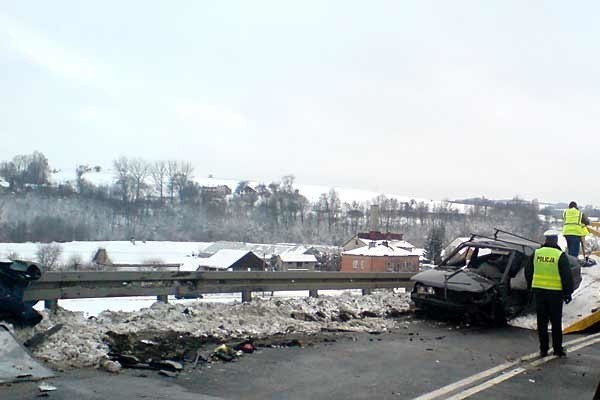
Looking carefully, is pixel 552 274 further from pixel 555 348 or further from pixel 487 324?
pixel 487 324

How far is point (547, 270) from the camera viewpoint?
28.7 feet

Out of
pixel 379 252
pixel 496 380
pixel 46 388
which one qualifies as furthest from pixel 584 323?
pixel 379 252

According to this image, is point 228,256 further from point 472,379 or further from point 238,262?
point 472,379

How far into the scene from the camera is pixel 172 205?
103188 mm

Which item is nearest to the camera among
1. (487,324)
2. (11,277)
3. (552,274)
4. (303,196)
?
(11,277)

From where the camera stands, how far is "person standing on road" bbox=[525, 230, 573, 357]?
336 inches

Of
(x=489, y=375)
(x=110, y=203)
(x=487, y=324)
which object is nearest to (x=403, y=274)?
(x=487, y=324)

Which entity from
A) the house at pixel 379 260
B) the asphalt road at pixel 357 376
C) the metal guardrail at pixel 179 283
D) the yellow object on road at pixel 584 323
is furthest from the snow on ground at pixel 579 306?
the house at pixel 379 260

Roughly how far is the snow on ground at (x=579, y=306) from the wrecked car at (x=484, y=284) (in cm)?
19

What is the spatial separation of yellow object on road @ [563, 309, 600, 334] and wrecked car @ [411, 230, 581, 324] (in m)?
0.89

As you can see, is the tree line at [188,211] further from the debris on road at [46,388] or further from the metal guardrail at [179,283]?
the debris on road at [46,388]

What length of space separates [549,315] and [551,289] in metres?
0.35

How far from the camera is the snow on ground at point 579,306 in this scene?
11.2 m

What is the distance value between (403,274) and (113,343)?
7.89 m
